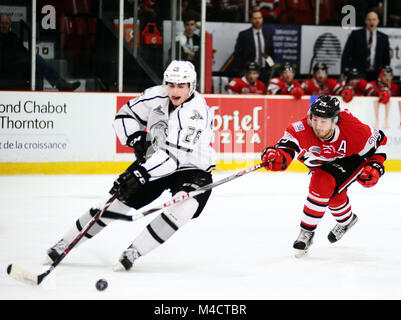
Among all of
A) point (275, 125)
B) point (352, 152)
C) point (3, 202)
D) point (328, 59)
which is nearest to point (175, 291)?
point (352, 152)

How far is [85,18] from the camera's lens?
861 cm

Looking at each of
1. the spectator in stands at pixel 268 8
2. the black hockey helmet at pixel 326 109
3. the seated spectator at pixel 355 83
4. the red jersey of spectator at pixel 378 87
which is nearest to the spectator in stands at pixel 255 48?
the seated spectator at pixel 355 83

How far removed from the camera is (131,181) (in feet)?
12.4

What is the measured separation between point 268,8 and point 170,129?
692cm

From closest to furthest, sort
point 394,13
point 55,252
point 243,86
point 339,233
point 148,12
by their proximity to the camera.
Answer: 1. point 55,252
2. point 339,233
3. point 148,12
4. point 243,86
5. point 394,13

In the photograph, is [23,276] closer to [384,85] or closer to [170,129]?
[170,129]

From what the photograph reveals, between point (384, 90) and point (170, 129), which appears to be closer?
point (170, 129)

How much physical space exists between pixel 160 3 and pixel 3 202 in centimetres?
341

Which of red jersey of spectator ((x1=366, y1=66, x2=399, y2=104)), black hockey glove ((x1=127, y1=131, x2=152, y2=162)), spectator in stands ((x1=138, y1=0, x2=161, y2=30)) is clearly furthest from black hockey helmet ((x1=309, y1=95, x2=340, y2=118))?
red jersey of spectator ((x1=366, y1=66, x2=399, y2=104))

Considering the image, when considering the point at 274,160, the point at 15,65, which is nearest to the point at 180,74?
the point at 274,160

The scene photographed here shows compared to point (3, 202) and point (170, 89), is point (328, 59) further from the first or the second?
point (170, 89)

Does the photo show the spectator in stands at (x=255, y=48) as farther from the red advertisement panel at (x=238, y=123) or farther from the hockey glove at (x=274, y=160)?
the hockey glove at (x=274, y=160)

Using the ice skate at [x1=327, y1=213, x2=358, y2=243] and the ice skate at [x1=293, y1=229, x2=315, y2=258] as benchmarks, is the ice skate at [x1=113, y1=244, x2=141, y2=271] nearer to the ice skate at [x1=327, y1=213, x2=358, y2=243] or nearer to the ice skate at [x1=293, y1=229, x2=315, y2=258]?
the ice skate at [x1=293, y1=229, x2=315, y2=258]

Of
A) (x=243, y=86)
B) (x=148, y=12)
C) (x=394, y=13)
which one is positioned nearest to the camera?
(x=148, y=12)
